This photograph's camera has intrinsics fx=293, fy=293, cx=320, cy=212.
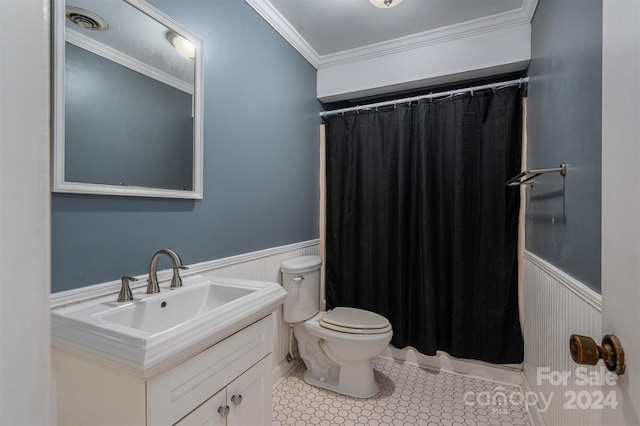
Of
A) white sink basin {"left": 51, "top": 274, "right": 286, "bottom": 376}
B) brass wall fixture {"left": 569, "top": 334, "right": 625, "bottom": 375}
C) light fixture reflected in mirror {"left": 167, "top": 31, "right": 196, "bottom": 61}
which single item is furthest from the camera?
light fixture reflected in mirror {"left": 167, "top": 31, "right": 196, "bottom": 61}

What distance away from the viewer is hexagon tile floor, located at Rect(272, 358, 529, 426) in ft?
5.23

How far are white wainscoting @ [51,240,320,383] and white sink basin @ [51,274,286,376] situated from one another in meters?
0.03

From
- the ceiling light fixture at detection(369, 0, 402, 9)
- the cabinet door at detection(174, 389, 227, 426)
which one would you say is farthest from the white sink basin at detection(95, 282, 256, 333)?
the ceiling light fixture at detection(369, 0, 402, 9)

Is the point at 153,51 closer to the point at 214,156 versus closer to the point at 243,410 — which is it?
the point at 214,156

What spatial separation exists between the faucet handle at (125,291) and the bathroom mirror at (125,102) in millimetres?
299

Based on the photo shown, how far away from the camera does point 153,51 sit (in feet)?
3.78

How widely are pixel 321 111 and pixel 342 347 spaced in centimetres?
183

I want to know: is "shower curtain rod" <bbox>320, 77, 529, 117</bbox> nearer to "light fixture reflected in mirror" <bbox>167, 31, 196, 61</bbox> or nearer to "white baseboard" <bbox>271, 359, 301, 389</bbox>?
"light fixture reflected in mirror" <bbox>167, 31, 196, 61</bbox>

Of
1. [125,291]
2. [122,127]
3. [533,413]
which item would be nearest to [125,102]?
[122,127]

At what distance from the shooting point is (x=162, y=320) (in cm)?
104

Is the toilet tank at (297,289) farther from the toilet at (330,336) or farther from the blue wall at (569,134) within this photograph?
the blue wall at (569,134)

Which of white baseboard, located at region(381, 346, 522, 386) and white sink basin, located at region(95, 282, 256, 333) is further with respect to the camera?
white baseboard, located at region(381, 346, 522, 386)

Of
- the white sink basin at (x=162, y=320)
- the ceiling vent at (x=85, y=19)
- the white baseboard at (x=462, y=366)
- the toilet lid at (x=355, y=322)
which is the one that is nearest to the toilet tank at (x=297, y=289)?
the toilet lid at (x=355, y=322)

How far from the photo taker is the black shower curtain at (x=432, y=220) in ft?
6.33
